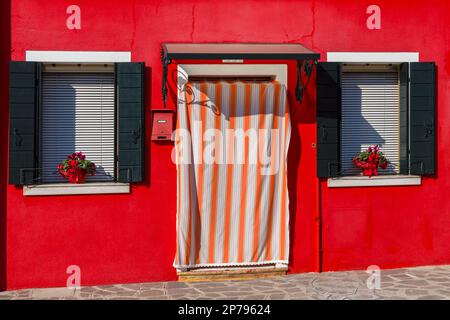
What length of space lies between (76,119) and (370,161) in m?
4.26

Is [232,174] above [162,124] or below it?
below

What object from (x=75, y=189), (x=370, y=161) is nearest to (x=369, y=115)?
(x=370, y=161)

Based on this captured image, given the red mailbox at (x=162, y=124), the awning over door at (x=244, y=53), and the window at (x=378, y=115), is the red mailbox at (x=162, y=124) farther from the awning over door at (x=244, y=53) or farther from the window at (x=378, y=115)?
the window at (x=378, y=115)

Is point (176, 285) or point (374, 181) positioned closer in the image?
point (176, 285)

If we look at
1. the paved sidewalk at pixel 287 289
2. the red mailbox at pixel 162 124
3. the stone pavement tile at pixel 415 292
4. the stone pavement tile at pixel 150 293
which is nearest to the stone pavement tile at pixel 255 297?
the paved sidewalk at pixel 287 289

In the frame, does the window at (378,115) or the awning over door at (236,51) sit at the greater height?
the awning over door at (236,51)

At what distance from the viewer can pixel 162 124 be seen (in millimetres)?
7574

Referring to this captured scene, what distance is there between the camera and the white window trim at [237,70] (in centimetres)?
772

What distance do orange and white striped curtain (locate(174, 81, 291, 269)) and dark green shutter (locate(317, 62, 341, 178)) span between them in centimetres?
51

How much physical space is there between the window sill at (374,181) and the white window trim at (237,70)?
1630 millimetres

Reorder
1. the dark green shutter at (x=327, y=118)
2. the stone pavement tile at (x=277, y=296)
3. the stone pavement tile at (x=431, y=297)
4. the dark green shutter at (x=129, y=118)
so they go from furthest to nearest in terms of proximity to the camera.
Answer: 1. the dark green shutter at (x=327, y=118)
2. the dark green shutter at (x=129, y=118)
3. the stone pavement tile at (x=277, y=296)
4. the stone pavement tile at (x=431, y=297)

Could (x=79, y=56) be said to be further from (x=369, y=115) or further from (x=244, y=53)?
(x=369, y=115)

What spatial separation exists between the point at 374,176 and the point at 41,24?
5210 mm

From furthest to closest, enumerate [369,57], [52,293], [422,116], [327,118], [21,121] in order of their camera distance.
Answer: [422,116]
[369,57]
[327,118]
[21,121]
[52,293]
